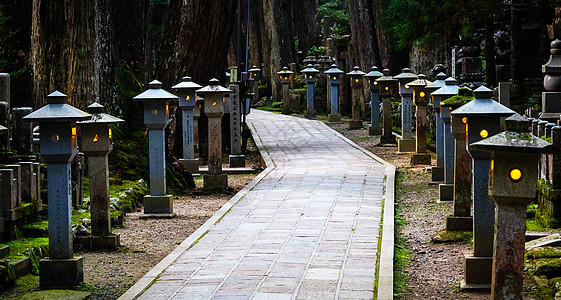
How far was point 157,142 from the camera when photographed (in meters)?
10.3

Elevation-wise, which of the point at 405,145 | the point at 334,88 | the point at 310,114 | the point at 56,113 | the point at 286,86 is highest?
the point at 286,86

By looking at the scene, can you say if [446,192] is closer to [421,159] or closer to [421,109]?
[421,109]

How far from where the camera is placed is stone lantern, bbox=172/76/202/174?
→ 13969mm

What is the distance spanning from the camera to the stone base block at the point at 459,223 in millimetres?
8844

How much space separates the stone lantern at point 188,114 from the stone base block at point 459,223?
248 inches

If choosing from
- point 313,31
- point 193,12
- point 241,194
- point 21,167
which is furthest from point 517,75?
point 313,31

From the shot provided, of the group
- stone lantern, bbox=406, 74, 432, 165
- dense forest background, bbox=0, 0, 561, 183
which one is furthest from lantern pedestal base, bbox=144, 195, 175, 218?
stone lantern, bbox=406, 74, 432, 165

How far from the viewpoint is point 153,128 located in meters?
10.3

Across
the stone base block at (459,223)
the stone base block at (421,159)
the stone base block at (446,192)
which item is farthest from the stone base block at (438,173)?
the stone base block at (459,223)

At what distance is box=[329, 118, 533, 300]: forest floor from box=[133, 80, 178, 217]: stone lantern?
3141 mm

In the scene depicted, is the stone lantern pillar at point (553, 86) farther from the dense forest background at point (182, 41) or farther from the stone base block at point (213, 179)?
the stone base block at point (213, 179)

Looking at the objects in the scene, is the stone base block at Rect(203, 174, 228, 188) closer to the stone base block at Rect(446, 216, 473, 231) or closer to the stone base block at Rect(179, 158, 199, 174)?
the stone base block at Rect(179, 158, 199, 174)

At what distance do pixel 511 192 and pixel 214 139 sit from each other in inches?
321

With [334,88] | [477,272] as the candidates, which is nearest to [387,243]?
[477,272]
